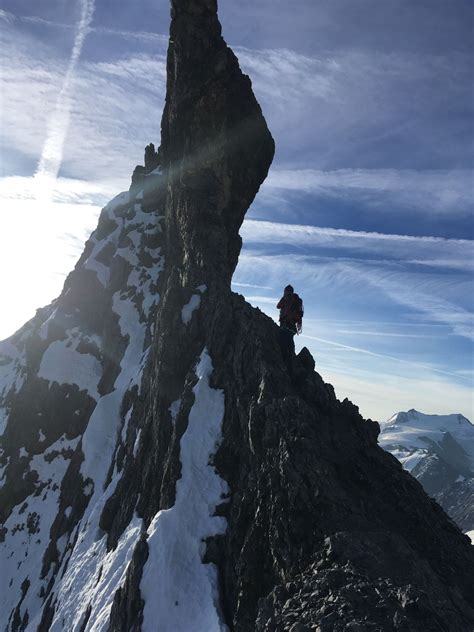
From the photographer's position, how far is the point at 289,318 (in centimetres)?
2870

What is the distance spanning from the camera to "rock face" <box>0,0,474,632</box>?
52.2 feet

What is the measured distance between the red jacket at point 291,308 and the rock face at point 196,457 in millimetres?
2057

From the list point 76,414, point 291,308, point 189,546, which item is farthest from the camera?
point 76,414

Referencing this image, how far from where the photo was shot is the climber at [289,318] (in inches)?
1125

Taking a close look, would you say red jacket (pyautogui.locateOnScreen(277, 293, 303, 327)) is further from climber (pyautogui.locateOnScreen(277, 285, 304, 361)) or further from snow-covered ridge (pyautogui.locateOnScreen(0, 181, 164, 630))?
snow-covered ridge (pyautogui.locateOnScreen(0, 181, 164, 630))

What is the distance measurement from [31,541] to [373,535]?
40.9 m

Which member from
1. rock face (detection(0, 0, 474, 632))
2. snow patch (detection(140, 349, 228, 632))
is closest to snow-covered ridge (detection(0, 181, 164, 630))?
rock face (detection(0, 0, 474, 632))

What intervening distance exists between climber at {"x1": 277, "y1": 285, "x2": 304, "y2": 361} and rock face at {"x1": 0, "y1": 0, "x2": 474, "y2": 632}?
3.63 ft

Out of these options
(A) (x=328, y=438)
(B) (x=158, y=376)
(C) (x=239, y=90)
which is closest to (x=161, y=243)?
(C) (x=239, y=90)

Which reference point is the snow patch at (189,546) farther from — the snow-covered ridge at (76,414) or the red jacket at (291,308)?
the red jacket at (291,308)

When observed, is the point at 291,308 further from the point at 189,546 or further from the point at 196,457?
the point at 189,546

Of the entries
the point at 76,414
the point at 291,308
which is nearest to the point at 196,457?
the point at 291,308

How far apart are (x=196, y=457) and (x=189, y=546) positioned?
5.12 meters

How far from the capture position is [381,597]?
12.6 metres
